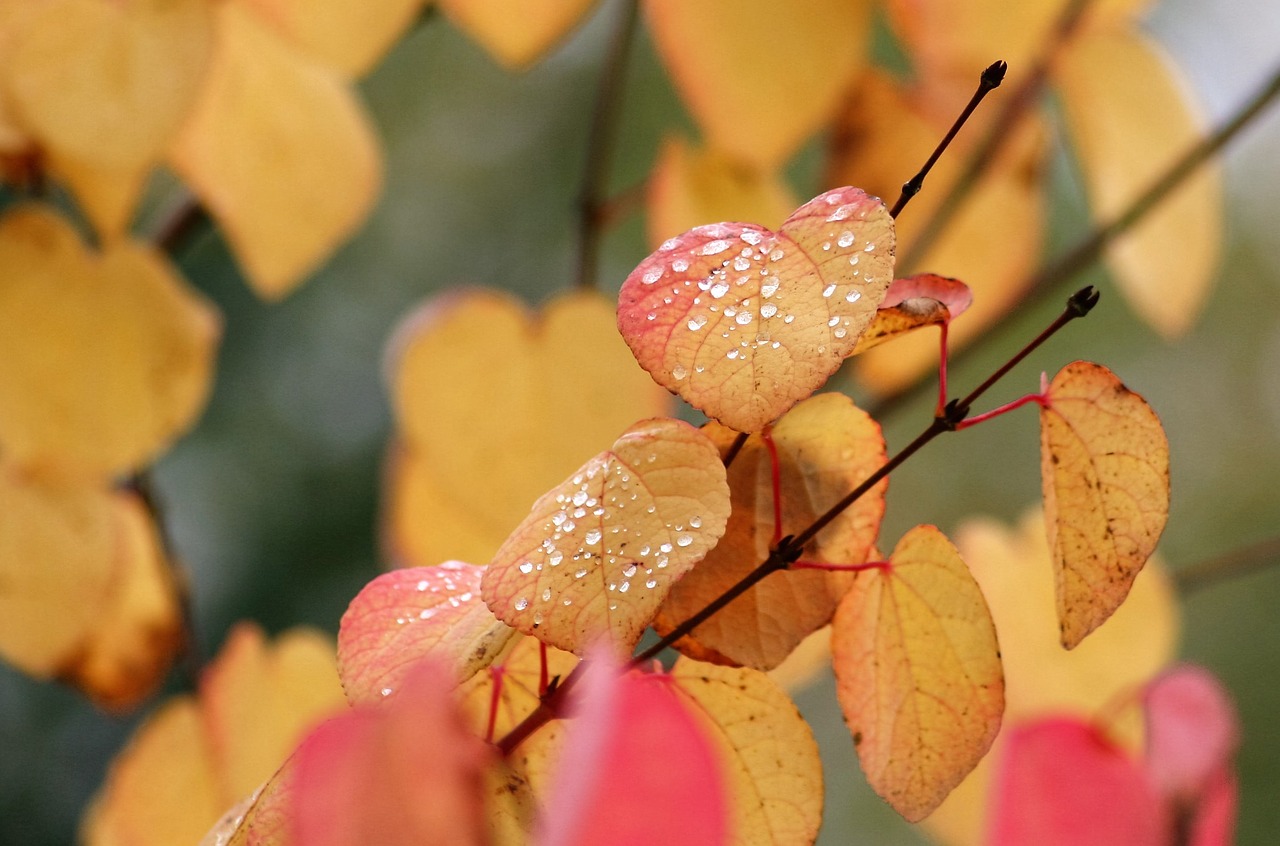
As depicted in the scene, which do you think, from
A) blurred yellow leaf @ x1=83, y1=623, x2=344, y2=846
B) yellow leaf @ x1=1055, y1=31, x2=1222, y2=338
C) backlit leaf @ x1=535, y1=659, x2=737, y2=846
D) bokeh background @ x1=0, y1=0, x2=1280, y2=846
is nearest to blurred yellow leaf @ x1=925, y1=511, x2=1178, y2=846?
yellow leaf @ x1=1055, y1=31, x2=1222, y2=338

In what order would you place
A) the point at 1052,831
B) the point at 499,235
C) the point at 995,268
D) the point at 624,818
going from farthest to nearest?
the point at 499,235 < the point at 995,268 < the point at 1052,831 < the point at 624,818

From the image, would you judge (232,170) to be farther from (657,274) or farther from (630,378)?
(657,274)

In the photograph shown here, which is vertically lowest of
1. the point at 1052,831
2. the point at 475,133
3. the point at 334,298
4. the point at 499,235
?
the point at 334,298

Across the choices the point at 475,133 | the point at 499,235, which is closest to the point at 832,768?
the point at 499,235

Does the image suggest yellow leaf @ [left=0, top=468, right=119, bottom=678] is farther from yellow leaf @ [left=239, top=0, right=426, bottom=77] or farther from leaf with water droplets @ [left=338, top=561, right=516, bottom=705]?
leaf with water droplets @ [left=338, top=561, right=516, bottom=705]

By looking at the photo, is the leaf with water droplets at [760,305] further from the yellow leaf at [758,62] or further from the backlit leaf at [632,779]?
the yellow leaf at [758,62]

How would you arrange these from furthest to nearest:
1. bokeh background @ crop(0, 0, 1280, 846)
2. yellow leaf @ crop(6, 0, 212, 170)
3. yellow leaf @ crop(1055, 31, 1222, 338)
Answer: bokeh background @ crop(0, 0, 1280, 846), yellow leaf @ crop(1055, 31, 1222, 338), yellow leaf @ crop(6, 0, 212, 170)

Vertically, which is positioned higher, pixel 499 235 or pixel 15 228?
pixel 15 228
